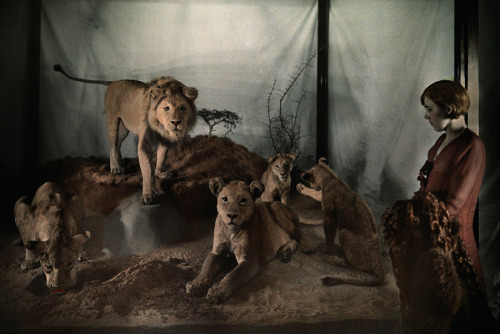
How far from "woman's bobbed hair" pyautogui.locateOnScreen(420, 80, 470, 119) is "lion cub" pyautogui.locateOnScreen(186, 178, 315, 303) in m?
1.14

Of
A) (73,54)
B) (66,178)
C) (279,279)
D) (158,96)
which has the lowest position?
(279,279)

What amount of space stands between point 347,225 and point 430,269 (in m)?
0.82

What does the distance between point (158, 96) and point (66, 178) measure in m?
0.82

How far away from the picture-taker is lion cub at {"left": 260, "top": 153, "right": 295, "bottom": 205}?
2891 millimetres

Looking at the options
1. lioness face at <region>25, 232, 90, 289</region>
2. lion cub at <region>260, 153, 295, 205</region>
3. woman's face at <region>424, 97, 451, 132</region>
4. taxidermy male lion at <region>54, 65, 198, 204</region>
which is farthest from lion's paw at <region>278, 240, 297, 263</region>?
lioness face at <region>25, 232, 90, 289</region>

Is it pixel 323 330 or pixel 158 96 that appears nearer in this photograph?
pixel 323 330

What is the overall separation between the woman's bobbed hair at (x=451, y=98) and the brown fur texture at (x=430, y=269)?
576mm

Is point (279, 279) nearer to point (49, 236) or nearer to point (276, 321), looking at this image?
point (276, 321)

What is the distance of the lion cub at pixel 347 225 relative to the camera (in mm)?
2420

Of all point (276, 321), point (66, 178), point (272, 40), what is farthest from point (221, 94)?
point (276, 321)

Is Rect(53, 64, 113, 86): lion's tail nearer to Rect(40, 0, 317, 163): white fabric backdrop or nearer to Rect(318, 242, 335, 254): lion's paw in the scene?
Rect(40, 0, 317, 163): white fabric backdrop

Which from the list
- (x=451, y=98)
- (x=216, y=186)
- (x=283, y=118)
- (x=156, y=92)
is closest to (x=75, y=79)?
(x=156, y=92)

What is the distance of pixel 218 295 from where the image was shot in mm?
2170

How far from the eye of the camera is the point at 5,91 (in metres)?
2.50
